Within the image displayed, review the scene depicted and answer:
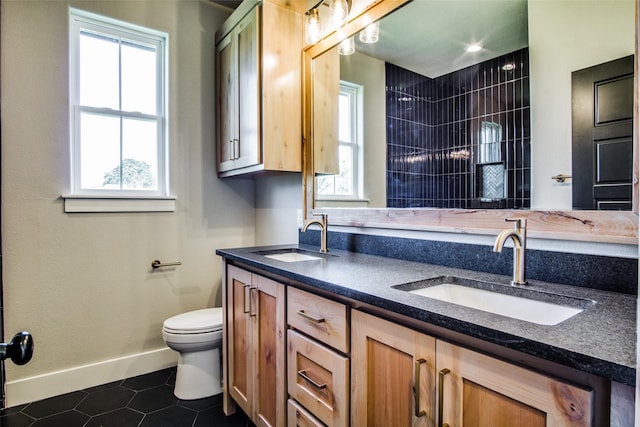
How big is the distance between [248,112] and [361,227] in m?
1.03

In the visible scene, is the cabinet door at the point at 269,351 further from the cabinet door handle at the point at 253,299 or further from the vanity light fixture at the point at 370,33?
the vanity light fixture at the point at 370,33

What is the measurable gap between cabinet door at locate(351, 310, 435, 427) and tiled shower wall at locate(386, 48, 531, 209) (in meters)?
0.69

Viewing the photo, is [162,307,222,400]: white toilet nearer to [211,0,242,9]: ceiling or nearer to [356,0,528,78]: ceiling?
[356,0,528,78]: ceiling

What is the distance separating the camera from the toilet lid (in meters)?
2.10

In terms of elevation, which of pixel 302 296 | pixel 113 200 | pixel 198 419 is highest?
pixel 113 200

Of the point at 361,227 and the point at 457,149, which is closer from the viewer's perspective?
the point at 457,149

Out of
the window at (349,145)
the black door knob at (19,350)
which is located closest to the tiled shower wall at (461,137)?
the window at (349,145)

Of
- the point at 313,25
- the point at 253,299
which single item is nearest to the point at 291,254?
the point at 253,299

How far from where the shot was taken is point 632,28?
1.01 metres

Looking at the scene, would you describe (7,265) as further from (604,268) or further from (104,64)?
(604,268)

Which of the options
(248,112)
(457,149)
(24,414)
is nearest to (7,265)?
(24,414)

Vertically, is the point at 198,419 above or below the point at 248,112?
below

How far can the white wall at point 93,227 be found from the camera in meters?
2.10

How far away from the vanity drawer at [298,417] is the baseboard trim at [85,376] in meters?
1.50
